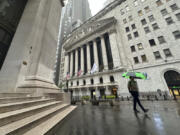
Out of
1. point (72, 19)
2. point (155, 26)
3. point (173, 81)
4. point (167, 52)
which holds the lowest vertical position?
point (173, 81)

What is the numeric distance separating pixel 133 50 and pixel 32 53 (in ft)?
77.5

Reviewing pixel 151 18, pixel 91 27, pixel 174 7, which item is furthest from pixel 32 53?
pixel 91 27

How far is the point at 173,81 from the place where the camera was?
15594 mm

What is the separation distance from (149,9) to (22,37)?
31.0 meters

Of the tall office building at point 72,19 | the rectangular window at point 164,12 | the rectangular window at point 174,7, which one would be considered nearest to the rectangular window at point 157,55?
the rectangular window at point 164,12

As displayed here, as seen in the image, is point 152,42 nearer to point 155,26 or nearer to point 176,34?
point 176,34

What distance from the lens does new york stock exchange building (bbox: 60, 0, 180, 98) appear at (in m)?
16.6

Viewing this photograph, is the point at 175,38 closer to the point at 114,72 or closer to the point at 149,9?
the point at 149,9

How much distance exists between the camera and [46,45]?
6211mm

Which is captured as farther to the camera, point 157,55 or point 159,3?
point 159,3

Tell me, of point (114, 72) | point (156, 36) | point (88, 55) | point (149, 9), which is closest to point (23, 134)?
point (114, 72)

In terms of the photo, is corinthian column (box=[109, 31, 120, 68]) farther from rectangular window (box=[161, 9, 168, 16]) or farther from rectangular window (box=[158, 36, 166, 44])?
rectangular window (box=[161, 9, 168, 16])

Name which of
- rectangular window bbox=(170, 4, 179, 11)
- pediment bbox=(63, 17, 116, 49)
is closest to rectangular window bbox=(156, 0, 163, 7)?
rectangular window bbox=(170, 4, 179, 11)

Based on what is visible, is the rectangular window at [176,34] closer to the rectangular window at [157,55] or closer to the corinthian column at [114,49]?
the rectangular window at [157,55]
